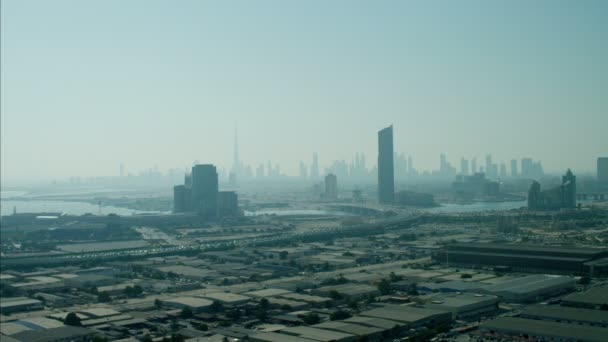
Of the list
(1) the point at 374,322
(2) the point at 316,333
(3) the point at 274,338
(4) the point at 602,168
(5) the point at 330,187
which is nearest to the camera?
(3) the point at 274,338

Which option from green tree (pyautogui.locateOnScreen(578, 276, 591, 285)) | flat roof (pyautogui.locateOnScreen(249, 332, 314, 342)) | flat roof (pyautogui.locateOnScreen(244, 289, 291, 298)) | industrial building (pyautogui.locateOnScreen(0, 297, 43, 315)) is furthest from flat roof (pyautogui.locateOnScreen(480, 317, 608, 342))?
industrial building (pyautogui.locateOnScreen(0, 297, 43, 315))

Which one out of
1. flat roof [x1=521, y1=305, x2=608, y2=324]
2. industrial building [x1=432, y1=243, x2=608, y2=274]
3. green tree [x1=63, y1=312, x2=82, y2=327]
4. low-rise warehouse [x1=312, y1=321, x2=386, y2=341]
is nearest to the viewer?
low-rise warehouse [x1=312, y1=321, x2=386, y2=341]

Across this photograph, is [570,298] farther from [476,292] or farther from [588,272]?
[588,272]

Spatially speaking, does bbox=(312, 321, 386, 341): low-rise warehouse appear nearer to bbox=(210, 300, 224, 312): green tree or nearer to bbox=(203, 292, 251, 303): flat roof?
bbox=(210, 300, 224, 312): green tree

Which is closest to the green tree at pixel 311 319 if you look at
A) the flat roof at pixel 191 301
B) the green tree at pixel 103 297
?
the flat roof at pixel 191 301

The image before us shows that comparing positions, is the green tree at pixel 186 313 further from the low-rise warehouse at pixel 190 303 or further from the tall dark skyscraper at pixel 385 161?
the tall dark skyscraper at pixel 385 161

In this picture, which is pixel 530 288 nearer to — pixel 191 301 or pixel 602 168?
pixel 191 301

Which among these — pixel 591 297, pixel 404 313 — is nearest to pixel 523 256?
pixel 591 297
